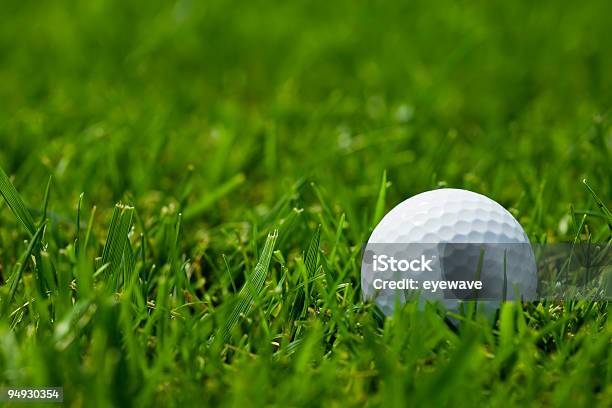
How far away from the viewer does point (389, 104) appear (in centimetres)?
366

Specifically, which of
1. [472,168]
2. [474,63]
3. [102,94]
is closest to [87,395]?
[472,168]

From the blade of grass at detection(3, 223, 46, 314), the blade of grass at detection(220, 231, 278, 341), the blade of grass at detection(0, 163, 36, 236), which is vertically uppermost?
the blade of grass at detection(0, 163, 36, 236)

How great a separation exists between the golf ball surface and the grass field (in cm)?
8

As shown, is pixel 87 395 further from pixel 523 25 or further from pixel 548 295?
pixel 523 25

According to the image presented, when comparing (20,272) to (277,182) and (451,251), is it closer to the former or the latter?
(451,251)

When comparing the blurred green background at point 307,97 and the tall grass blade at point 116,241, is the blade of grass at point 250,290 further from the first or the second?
the blurred green background at point 307,97

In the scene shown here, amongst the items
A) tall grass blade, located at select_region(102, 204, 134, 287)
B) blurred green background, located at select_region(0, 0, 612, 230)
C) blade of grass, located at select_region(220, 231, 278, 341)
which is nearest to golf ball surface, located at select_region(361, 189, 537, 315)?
blade of grass, located at select_region(220, 231, 278, 341)

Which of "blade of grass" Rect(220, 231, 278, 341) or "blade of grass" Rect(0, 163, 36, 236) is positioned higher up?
"blade of grass" Rect(0, 163, 36, 236)

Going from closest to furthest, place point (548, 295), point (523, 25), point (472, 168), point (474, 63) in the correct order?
point (548, 295) → point (472, 168) → point (474, 63) → point (523, 25)

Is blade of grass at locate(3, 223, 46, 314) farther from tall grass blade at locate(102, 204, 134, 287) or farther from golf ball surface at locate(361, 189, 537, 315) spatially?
golf ball surface at locate(361, 189, 537, 315)

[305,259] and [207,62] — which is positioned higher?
[207,62]

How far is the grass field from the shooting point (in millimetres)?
1572

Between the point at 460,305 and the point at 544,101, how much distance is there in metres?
2.22

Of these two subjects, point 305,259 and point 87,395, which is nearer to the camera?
point 87,395
